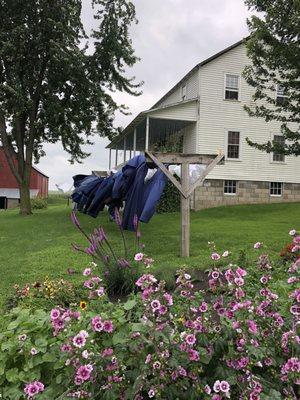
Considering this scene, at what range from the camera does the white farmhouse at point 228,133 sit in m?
24.7

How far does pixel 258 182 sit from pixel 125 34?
412 inches

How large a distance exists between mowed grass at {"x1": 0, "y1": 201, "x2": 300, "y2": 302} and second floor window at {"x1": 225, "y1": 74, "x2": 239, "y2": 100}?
6471mm

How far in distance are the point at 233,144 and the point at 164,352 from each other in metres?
23.5

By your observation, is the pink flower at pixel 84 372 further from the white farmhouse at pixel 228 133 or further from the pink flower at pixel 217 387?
the white farmhouse at pixel 228 133

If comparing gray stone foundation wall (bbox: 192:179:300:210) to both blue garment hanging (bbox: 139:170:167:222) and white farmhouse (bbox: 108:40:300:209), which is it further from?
blue garment hanging (bbox: 139:170:167:222)

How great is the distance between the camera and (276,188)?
26.6 metres

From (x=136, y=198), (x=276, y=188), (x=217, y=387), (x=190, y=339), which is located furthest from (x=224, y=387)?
(x=276, y=188)

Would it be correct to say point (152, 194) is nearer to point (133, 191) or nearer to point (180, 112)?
point (133, 191)

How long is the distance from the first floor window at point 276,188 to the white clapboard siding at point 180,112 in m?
5.77

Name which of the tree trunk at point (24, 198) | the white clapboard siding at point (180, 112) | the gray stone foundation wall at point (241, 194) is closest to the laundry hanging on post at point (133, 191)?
the white clapboard siding at point (180, 112)

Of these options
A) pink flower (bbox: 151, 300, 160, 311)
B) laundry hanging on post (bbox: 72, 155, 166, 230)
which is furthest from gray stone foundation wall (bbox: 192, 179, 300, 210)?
pink flower (bbox: 151, 300, 160, 311)

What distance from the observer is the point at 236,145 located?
2552 cm

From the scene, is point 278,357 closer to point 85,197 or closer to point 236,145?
point 85,197

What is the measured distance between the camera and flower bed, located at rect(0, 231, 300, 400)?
109 inches
